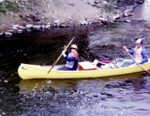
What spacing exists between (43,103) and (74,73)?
2.00 meters

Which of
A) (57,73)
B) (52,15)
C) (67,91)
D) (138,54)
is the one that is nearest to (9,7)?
(52,15)

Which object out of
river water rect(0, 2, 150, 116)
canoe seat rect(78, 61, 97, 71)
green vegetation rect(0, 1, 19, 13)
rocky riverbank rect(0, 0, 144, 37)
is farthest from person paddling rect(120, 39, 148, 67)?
green vegetation rect(0, 1, 19, 13)

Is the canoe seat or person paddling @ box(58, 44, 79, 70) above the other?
person paddling @ box(58, 44, 79, 70)

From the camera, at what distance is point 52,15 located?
63.8ft

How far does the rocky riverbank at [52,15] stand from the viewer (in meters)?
17.2

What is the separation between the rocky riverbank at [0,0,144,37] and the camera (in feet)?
56.4

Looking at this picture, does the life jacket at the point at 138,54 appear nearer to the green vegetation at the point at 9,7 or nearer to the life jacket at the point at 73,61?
the life jacket at the point at 73,61

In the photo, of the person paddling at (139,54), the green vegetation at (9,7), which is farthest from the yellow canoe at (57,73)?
the green vegetation at (9,7)

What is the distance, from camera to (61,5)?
838 inches

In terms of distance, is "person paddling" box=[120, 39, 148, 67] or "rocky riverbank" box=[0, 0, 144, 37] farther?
"rocky riverbank" box=[0, 0, 144, 37]

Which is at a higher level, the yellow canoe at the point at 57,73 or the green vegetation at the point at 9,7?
the green vegetation at the point at 9,7

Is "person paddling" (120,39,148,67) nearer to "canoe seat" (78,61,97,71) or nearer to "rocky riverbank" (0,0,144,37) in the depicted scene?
"canoe seat" (78,61,97,71)

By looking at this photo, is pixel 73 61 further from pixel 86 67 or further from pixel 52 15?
pixel 52 15

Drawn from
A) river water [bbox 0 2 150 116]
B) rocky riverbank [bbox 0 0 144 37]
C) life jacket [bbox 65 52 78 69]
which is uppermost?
rocky riverbank [bbox 0 0 144 37]
